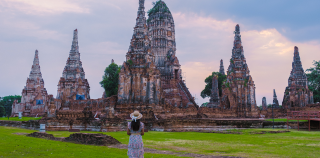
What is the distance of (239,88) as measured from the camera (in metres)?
43.4

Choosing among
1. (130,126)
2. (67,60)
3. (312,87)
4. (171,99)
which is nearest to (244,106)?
(171,99)

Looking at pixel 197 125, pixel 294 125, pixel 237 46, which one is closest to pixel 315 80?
pixel 237 46

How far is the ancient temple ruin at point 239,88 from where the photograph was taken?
42.8 m

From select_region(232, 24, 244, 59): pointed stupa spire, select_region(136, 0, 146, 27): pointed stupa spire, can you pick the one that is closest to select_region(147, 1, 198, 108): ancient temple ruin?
select_region(232, 24, 244, 59): pointed stupa spire

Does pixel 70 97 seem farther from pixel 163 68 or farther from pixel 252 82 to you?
pixel 252 82

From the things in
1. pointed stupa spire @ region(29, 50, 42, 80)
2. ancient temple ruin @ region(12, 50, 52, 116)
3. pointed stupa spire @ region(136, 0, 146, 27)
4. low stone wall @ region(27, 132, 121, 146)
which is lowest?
low stone wall @ region(27, 132, 121, 146)

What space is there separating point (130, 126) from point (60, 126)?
52.9 feet

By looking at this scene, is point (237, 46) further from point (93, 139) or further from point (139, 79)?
point (93, 139)

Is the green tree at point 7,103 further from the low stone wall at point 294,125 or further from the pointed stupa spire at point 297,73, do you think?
the low stone wall at point 294,125

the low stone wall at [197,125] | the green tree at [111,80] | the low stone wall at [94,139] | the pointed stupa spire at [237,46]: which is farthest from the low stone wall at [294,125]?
the green tree at [111,80]

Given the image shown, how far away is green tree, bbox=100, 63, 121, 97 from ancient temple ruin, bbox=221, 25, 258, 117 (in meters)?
20.1

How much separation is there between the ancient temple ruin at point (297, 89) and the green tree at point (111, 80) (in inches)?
1251

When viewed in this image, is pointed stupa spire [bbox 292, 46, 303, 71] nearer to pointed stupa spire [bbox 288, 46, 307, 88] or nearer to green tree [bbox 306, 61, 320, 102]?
pointed stupa spire [bbox 288, 46, 307, 88]

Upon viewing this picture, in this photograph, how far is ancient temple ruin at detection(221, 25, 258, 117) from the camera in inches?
1683
